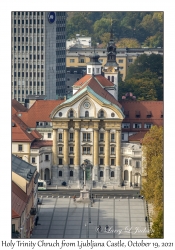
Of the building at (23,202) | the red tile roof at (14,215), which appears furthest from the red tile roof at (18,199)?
the red tile roof at (14,215)

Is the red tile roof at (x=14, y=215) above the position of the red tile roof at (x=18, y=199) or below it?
below

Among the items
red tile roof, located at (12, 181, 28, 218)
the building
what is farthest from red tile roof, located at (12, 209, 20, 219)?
red tile roof, located at (12, 181, 28, 218)

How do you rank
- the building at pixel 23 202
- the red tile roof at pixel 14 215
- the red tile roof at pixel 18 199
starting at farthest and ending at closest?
the red tile roof at pixel 18 199 < the building at pixel 23 202 < the red tile roof at pixel 14 215

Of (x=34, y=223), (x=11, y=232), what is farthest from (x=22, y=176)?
(x=11, y=232)

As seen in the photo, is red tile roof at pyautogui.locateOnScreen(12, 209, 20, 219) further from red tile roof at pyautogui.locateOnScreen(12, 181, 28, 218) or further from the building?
red tile roof at pyautogui.locateOnScreen(12, 181, 28, 218)

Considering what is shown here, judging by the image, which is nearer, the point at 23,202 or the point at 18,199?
the point at 18,199

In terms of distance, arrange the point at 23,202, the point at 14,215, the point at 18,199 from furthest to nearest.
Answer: the point at 23,202 → the point at 18,199 → the point at 14,215

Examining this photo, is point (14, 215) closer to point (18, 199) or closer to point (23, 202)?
point (18, 199)

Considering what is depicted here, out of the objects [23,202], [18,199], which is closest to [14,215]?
[18,199]

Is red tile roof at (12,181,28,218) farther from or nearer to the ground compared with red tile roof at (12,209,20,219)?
farther from the ground

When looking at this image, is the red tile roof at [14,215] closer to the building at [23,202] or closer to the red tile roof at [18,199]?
the building at [23,202]

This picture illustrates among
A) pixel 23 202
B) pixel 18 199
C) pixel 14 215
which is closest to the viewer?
pixel 14 215
